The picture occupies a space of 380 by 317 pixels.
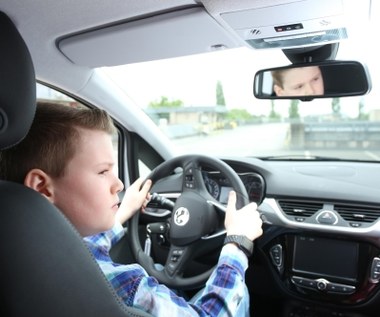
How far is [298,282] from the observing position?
8.01 feet

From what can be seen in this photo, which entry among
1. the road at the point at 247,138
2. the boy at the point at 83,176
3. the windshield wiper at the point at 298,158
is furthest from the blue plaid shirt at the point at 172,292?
the road at the point at 247,138

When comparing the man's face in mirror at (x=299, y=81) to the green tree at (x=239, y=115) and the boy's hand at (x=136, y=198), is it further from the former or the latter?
the green tree at (x=239, y=115)

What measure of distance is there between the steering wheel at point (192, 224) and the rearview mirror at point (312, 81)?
0.51 m

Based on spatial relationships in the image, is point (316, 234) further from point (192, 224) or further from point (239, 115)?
point (239, 115)

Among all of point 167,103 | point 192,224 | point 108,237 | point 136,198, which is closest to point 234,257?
point 192,224

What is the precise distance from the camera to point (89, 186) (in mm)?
1284

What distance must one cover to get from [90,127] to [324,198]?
1486 millimetres

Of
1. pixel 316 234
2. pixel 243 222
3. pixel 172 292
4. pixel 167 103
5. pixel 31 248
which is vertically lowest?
pixel 316 234

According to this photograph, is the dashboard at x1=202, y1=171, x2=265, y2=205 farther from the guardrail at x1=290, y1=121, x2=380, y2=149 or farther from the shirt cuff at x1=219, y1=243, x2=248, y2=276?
the guardrail at x1=290, y1=121, x2=380, y2=149

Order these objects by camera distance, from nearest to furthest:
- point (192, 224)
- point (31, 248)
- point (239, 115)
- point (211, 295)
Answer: point (31, 248) → point (211, 295) → point (192, 224) → point (239, 115)

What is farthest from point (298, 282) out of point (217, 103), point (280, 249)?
point (217, 103)

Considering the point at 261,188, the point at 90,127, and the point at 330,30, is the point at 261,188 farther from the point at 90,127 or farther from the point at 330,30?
the point at 90,127

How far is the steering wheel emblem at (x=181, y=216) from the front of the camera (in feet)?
7.16

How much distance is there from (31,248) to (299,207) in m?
1.70
